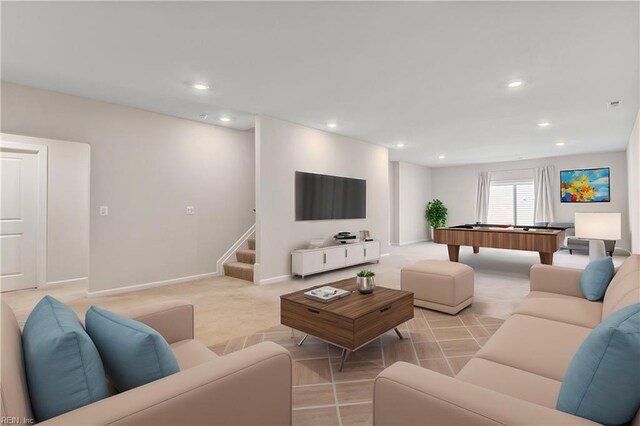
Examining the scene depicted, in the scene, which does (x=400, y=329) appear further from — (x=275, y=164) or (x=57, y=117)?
(x=57, y=117)

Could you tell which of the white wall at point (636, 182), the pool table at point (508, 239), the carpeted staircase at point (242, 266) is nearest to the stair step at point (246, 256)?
the carpeted staircase at point (242, 266)

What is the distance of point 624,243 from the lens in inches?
310

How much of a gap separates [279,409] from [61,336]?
779mm

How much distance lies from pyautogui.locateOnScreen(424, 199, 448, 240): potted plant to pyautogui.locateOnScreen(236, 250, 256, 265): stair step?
681 centimetres

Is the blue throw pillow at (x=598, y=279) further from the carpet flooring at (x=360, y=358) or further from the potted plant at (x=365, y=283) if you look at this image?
the potted plant at (x=365, y=283)

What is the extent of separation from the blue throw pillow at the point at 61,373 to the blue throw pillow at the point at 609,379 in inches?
56.1

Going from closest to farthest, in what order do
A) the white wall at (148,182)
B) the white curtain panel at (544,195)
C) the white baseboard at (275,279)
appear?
1. the white wall at (148,182)
2. the white baseboard at (275,279)
3. the white curtain panel at (544,195)

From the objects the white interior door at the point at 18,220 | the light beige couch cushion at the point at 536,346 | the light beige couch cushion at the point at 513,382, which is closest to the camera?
the light beige couch cushion at the point at 513,382

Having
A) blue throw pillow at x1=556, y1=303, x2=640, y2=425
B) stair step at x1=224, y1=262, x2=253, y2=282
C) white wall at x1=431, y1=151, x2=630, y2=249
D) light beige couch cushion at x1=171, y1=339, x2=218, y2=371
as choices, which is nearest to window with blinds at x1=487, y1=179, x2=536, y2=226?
white wall at x1=431, y1=151, x2=630, y2=249

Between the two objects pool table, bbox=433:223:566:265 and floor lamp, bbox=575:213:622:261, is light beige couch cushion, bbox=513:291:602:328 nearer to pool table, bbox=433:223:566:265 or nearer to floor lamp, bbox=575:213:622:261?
floor lamp, bbox=575:213:622:261

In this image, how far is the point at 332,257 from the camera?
5488mm

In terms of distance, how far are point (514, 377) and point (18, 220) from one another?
A: 5833 millimetres

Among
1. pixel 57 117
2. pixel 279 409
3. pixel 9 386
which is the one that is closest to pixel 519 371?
pixel 279 409

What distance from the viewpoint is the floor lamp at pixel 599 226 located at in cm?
336
